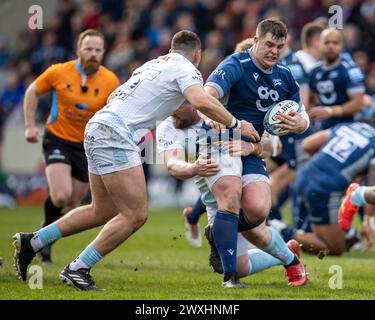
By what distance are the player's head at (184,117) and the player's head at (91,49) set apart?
172 centimetres

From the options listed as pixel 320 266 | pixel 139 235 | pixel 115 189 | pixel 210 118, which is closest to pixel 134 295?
pixel 115 189

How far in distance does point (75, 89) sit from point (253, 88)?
3004mm

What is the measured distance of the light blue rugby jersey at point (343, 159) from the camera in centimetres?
1079

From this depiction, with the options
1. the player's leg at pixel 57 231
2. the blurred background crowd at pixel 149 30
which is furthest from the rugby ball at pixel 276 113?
the blurred background crowd at pixel 149 30

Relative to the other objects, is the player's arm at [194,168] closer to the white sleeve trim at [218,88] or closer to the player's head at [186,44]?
the white sleeve trim at [218,88]

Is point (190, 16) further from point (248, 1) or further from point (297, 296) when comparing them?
point (297, 296)

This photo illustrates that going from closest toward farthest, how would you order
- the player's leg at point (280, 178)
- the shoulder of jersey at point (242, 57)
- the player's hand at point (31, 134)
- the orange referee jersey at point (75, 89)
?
1. the shoulder of jersey at point (242, 57)
2. the player's hand at point (31, 134)
3. the orange referee jersey at point (75, 89)
4. the player's leg at point (280, 178)

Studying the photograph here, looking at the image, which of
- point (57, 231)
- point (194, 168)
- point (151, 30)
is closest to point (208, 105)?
point (194, 168)

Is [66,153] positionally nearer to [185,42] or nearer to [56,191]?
[56,191]

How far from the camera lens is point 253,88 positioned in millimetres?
7945

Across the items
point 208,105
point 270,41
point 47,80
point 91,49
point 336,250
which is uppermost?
point 91,49

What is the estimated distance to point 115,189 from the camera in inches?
297

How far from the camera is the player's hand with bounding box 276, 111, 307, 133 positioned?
7836 mm

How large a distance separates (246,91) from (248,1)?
12.5 metres
